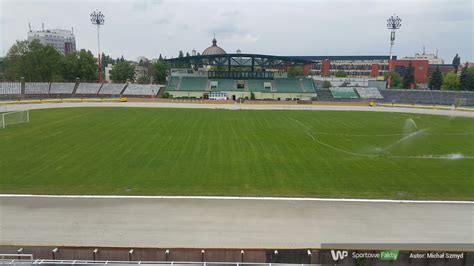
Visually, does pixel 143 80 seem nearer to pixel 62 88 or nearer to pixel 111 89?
pixel 111 89

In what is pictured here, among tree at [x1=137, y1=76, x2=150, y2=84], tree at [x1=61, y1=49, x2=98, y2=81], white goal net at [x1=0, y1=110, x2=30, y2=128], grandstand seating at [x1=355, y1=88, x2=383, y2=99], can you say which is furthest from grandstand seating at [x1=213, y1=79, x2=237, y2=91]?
tree at [x1=137, y1=76, x2=150, y2=84]

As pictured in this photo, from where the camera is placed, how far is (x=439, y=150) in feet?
90.8

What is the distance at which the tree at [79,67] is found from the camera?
94312 millimetres

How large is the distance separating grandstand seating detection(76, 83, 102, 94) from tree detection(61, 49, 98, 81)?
442 inches

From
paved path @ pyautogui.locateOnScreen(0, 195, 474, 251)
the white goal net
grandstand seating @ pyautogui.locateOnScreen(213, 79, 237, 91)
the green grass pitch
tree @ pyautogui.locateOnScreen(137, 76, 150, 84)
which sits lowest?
paved path @ pyautogui.locateOnScreen(0, 195, 474, 251)

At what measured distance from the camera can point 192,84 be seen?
3440 inches

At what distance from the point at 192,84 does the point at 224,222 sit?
249 feet

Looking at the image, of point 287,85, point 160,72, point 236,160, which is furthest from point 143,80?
point 236,160

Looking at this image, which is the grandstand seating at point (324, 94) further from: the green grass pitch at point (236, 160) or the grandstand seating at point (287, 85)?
the green grass pitch at point (236, 160)

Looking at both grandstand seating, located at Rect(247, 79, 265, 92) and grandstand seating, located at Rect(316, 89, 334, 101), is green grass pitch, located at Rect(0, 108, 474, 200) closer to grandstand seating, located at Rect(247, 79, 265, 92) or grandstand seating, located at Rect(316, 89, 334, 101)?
grandstand seating, located at Rect(316, 89, 334, 101)

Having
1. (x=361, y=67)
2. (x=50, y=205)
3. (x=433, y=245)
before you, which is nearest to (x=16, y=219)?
(x=50, y=205)

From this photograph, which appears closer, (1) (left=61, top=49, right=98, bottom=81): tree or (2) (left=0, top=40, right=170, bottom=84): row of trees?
(2) (left=0, top=40, right=170, bottom=84): row of trees

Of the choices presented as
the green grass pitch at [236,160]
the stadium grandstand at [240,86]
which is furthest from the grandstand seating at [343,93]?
the green grass pitch at [236,160]

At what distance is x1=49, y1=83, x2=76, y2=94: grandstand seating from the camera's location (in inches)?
3223
